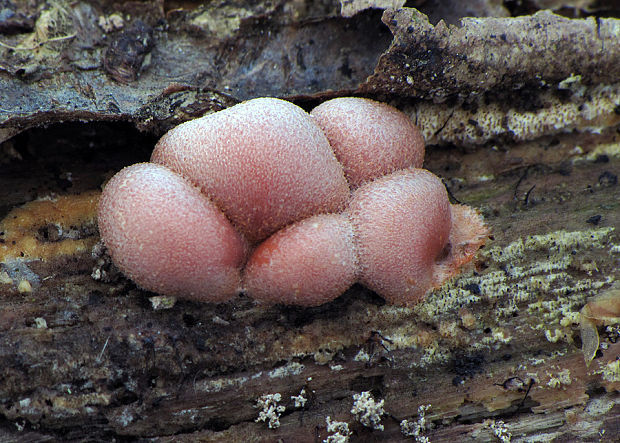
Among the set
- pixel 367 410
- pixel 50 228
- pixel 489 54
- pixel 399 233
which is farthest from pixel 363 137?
pixel 50 228

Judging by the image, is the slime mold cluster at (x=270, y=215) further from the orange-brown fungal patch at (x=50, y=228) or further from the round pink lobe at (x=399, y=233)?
the orange-brown fungal patch at (x=50, y=228)

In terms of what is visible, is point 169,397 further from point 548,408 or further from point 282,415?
→ point 548,408

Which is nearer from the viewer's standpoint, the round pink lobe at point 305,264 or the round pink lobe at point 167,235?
the round pink lobe at point 167,235

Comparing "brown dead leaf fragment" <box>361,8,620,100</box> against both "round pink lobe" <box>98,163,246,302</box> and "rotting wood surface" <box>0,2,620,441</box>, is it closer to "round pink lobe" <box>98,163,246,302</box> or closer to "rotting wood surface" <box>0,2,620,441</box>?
"rotting wood surface" <box>0,2,620,441</box>

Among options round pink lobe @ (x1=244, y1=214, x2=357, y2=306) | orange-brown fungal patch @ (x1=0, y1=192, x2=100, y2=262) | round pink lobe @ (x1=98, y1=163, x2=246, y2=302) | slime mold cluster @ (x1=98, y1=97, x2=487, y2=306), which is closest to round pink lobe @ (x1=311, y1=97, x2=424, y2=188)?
slime mold cluster @ (x1=98, y1=97, x2=487, y2=306)

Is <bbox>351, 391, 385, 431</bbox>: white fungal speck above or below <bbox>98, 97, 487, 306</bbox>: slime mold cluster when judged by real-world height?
below

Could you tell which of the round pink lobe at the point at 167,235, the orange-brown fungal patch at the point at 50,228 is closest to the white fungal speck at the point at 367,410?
the round pink lobe at the point at 167,235
